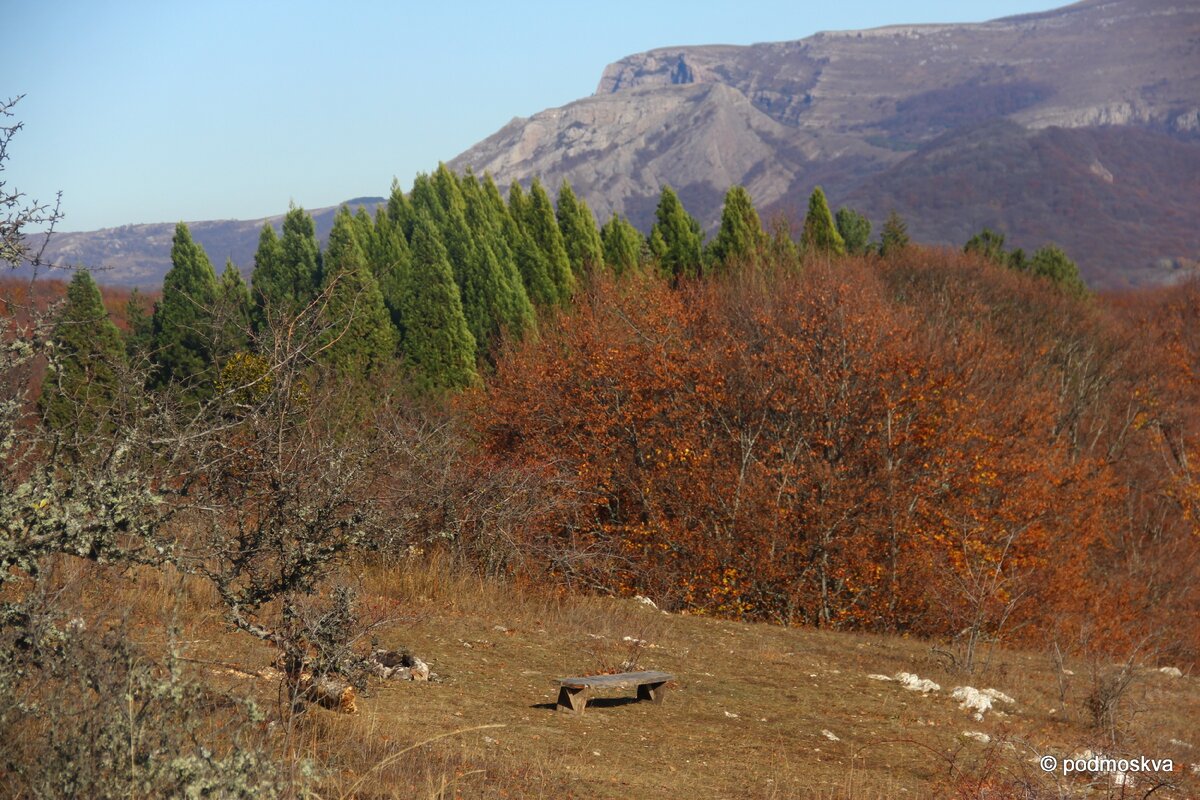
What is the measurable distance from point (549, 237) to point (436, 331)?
938 cm

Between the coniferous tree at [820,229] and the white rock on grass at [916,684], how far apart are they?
33.7m

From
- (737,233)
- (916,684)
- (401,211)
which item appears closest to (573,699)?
(916,684)

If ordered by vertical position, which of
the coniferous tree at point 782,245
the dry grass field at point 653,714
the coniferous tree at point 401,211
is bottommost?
the dry grass field at point 653,714

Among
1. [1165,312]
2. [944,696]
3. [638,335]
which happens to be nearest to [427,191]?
[638,335]

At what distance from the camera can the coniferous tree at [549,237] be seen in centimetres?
3944

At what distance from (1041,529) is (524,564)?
531 inches

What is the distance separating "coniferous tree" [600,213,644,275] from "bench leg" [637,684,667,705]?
105 feet

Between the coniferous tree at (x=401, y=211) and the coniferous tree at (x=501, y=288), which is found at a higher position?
the coniferous tree at (x=401, y=211)

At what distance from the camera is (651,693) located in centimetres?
1077

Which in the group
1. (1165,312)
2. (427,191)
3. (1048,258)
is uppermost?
(427,191)

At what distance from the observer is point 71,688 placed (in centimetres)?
618

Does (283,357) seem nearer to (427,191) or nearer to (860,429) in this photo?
(860,429)

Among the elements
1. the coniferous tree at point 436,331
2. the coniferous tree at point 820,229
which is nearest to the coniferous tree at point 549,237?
the coniferous tree at point 436,331

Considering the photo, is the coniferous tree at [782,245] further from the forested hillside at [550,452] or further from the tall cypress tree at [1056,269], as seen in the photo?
the tall cypress tree at [1056,269]
